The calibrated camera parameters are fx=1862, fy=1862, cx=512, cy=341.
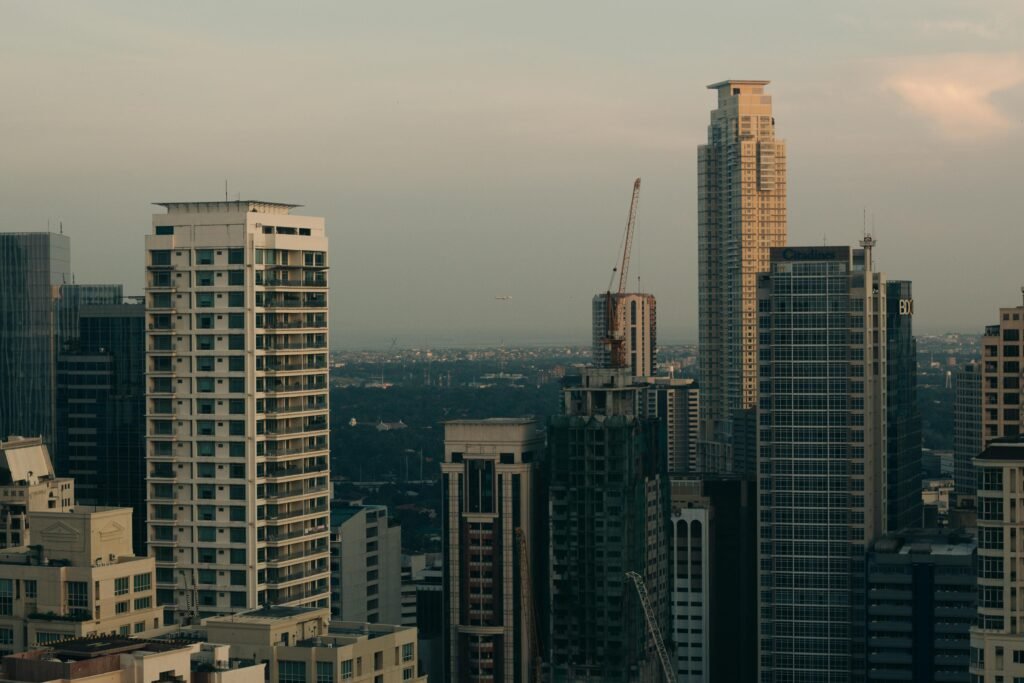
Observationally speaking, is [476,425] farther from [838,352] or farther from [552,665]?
[838,352]

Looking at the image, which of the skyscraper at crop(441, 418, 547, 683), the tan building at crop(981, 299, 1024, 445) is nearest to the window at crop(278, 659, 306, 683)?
the tan building at crop(981, 299, 1024, 445)

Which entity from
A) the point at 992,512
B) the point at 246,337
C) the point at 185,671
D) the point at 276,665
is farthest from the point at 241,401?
the point at 992,512

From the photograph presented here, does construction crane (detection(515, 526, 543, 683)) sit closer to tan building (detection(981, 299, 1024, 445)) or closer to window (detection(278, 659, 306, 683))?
tan building (detection(981, 299, 1024, 445))

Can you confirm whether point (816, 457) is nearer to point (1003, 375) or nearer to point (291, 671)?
point (1003, 375)

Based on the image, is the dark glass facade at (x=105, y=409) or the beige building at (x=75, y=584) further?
the dark glass facade at (x=105, y=409)

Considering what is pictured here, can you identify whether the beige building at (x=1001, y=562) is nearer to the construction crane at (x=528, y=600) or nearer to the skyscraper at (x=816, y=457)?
the construction crane at (x=528, y=600)

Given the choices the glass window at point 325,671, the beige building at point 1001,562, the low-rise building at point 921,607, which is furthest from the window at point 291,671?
the low-rise building at point 921,607

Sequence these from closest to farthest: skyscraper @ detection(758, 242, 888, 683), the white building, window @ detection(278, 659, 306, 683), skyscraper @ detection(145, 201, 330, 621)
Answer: window @ detection(278, 659, 306, 683) → skyscraper @ detection(145, 201, 330, 621) → the white building → skyscraper @ detection(758, 242, 888, 683)
